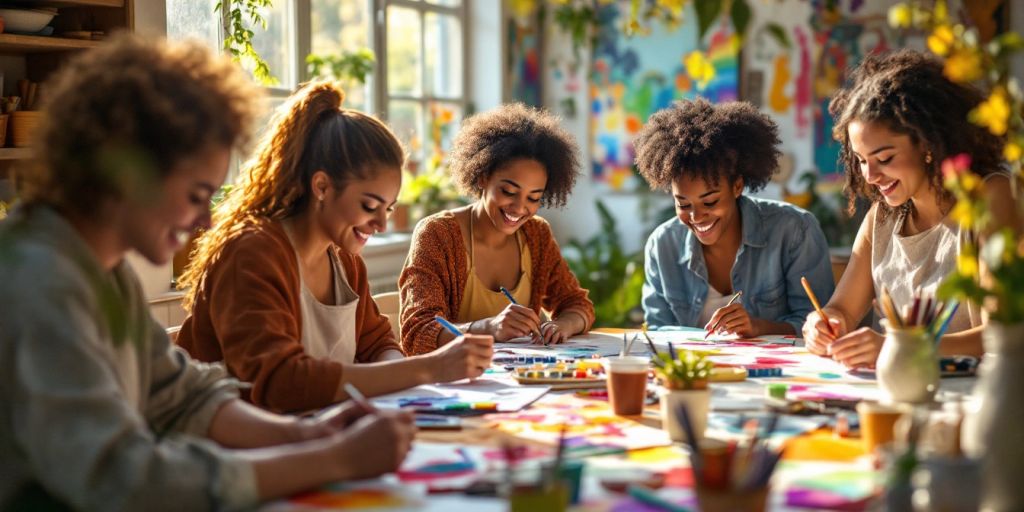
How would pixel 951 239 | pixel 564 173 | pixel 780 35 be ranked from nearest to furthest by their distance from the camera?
pixel 780 35, pixel 951 239, pixel 564 173

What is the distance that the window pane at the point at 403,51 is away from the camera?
5879mm

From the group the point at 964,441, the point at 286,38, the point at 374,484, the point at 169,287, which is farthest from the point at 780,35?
the point at 286,38

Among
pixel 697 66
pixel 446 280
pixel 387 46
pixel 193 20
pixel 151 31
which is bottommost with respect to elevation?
pixel 446 280

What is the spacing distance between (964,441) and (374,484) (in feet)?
2.47

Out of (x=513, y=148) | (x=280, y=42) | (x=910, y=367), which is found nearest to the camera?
(x=910, y=367)

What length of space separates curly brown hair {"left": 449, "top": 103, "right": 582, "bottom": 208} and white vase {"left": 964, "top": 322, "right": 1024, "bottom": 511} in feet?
6.74

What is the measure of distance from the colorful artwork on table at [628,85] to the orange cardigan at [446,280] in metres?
3.44

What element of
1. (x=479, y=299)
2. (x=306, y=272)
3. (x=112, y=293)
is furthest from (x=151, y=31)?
(x=112, y=293)

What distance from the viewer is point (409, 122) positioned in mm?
6074

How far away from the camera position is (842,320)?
276 cm

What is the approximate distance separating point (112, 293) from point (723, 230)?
2.31 meters

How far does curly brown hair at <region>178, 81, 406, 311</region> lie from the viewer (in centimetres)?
226

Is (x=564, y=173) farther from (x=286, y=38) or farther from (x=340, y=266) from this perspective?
(x=286, y=38)

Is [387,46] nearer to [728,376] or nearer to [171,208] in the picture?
[728,376]
